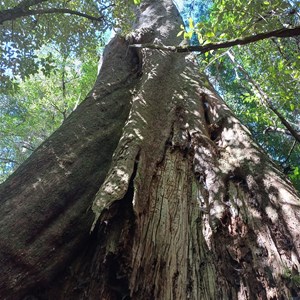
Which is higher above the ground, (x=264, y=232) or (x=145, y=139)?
(x=145, y=139)

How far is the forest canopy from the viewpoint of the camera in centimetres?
389

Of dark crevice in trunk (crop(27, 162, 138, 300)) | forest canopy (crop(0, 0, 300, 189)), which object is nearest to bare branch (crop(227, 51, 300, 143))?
forest canopy (crop(0, 0, 300, 189))

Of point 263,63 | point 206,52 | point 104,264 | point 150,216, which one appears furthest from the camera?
point 263,63

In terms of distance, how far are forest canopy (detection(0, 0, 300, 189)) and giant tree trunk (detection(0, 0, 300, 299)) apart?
82 cm

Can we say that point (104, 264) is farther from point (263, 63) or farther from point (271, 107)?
point (263, 63)

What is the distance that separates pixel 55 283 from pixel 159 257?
2.32 feet

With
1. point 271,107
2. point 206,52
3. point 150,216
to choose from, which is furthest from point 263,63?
point 150,216

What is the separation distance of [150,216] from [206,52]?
142 cm

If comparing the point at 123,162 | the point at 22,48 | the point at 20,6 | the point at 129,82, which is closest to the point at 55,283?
the point at 123,162

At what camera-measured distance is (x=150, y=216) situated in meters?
2.37

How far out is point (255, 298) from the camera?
1.76m

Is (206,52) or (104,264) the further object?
(206,52)

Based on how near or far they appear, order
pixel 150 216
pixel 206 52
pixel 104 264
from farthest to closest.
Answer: pixel 206 52 → pixel 150 216 → pixel 104 264

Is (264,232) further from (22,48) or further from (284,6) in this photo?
(22,48)
